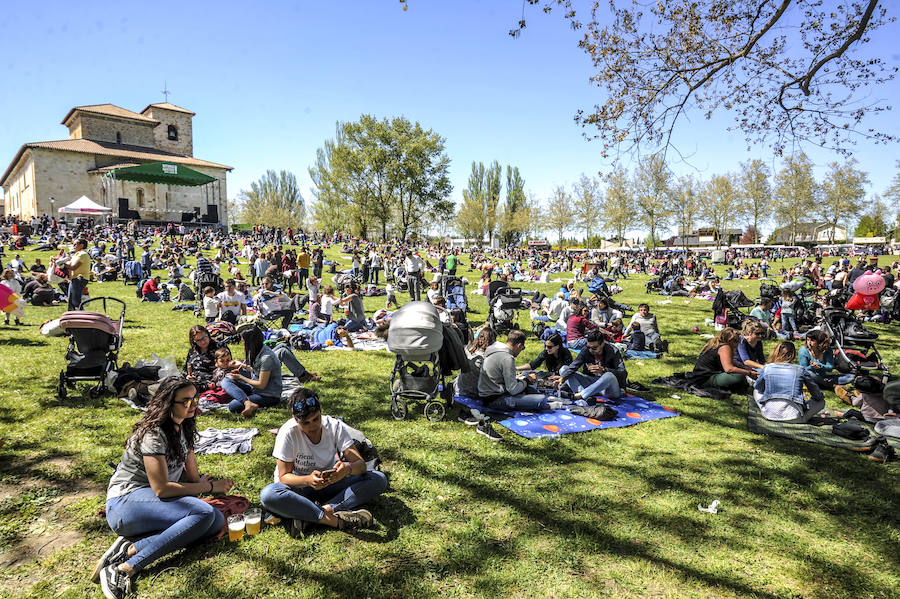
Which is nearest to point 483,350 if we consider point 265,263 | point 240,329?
point 240,329

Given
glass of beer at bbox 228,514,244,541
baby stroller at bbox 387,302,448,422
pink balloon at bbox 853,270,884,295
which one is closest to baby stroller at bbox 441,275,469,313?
baby stroller at bbox 387,302,448,422

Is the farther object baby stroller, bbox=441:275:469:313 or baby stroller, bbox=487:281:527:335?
baby stroller, bbox=441:275:469:313

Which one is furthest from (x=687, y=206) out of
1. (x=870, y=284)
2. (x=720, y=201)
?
(x=870, y=284)

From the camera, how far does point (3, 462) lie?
4863 mm

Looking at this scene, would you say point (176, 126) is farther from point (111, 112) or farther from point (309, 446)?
point (309, 446)

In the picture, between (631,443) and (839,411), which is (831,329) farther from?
(631,443)

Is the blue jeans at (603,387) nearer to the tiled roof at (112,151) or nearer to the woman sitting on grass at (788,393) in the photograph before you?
the woman sitting on grass at (788,393)

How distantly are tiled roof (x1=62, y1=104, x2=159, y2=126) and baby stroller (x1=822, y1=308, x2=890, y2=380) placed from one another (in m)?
65.4

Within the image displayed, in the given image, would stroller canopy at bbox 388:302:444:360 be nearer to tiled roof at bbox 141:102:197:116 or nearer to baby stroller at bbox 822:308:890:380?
baby stroller at bbox 822:308:890:380

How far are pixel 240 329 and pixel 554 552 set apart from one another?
16.1 ft

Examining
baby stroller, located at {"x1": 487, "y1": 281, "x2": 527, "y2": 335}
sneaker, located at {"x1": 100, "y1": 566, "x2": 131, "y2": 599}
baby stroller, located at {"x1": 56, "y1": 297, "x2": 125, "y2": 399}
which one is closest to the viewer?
sneaker, located at {"x1": 100, "y1": 566, "x2": 131, "y2": 599}

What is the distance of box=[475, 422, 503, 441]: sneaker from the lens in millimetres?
5775

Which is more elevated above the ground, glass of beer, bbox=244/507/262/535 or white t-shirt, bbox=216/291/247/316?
white t-shirt, bbox=216/291/247/316

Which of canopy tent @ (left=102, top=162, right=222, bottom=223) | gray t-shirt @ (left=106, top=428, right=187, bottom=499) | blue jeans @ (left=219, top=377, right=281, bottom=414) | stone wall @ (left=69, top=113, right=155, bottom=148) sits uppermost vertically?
stone wall @ (left=69, top=113, right=155, bottom=148)
